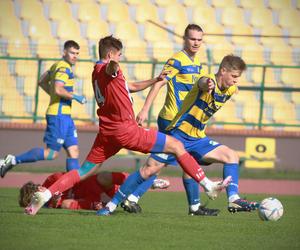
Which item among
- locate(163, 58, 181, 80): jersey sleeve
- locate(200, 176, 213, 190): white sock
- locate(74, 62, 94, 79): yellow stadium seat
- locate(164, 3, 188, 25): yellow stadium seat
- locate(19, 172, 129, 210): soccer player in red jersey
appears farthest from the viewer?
locate(164, 3, 188, 25): yellow stadium seat

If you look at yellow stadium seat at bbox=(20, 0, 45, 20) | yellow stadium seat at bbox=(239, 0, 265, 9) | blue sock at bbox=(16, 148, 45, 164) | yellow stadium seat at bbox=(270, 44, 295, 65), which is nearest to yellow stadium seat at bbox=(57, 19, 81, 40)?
yellow stadium seat at bbox=(20, 0, 45, 20)

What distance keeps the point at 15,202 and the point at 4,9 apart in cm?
1160

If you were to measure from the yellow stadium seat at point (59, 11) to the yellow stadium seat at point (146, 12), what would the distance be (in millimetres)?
1800

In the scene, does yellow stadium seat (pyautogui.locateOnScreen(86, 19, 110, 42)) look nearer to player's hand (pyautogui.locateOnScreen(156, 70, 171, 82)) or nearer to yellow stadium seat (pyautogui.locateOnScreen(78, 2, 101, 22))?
yellow stadium seat (pyautogui.locateOnScreen(78, 2, 101, 22))

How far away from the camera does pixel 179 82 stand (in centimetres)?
1094

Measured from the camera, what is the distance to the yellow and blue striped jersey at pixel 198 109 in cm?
975

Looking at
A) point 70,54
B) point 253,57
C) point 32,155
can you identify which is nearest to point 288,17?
point 253,57

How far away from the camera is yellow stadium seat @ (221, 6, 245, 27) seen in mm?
22844

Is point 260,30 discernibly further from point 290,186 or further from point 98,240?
point 98,240

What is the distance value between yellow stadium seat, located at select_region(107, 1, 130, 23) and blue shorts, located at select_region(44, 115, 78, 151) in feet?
28.9

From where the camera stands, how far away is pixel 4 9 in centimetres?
2259

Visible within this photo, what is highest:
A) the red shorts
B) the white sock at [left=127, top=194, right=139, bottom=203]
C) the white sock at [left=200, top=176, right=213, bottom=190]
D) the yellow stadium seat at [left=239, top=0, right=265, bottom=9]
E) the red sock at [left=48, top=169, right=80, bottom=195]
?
the yellow stadium seat at [left=239, top=0, right=265, bottom=9]

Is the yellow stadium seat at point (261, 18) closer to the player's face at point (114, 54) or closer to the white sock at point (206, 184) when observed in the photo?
the player's face at point (114, 54)

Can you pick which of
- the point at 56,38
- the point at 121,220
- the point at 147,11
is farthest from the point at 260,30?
the point at 121,220
